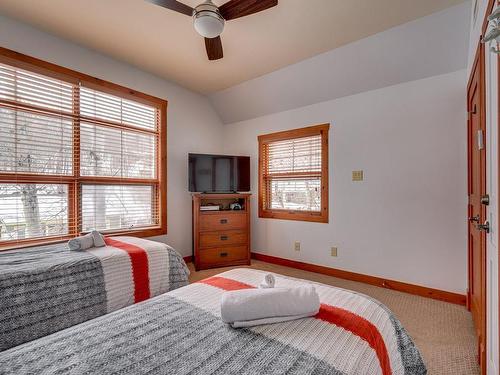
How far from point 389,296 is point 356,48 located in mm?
2682

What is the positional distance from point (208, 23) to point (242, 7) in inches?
10.8

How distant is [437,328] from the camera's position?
206 cm

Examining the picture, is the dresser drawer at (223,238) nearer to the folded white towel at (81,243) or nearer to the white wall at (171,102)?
the white wall at (171,102)

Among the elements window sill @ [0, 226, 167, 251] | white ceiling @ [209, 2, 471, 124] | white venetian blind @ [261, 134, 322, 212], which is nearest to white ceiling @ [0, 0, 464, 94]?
white ceiling @ [209, 2, 471, 124]

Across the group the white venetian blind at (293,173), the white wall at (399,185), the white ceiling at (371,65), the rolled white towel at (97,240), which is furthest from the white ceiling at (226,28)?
the rolled white towel at (97,240)

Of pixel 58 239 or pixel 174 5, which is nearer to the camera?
pixel 174 5

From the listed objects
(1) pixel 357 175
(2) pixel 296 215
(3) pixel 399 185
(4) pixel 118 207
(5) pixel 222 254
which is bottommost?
(5) pixel 222 254

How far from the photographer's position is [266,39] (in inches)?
102

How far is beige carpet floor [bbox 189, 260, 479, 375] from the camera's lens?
1652 millimetres

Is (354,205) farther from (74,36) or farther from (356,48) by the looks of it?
(74,36)

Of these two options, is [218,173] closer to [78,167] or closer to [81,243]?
[78,167]

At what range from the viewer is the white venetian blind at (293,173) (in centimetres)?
358

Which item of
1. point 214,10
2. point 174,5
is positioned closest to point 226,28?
point 214,10

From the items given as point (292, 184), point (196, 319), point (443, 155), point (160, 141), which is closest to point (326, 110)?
point (292, 184)
